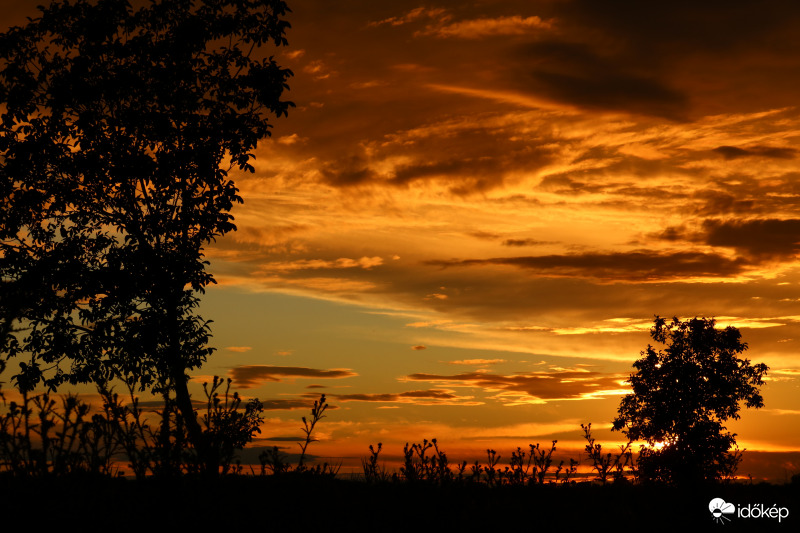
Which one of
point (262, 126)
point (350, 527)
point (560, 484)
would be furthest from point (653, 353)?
point (350, 527)

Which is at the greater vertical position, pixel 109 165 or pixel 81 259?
pixel 109 165

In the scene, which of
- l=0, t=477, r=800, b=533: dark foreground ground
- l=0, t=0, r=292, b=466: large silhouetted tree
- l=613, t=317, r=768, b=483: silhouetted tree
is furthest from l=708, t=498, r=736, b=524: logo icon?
l=613, t=317, r=768, b=483: silhouetted tree

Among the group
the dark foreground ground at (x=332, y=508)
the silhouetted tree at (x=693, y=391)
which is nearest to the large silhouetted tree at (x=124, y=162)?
the dark foreground ground at (x=332, y=508)

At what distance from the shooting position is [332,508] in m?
6.12

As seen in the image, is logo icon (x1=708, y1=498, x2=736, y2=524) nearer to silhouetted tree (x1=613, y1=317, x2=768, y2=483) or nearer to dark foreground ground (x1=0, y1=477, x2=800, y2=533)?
dark foreground ground (x1=0, y1=477, x2=800, y2=533)

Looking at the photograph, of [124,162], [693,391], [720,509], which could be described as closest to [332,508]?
[720,509]

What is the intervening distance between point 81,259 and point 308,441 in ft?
56.7

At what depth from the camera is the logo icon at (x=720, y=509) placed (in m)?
6.93

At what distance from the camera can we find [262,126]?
21.6 metres

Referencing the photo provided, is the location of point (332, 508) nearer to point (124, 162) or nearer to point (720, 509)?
point (720, 509)

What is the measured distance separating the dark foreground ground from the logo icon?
7 centimetres

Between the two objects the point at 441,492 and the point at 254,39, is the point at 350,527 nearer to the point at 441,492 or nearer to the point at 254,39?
the point at 441,492

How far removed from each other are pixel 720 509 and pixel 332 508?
380 cm

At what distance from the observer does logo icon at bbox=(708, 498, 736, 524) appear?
6.93m
